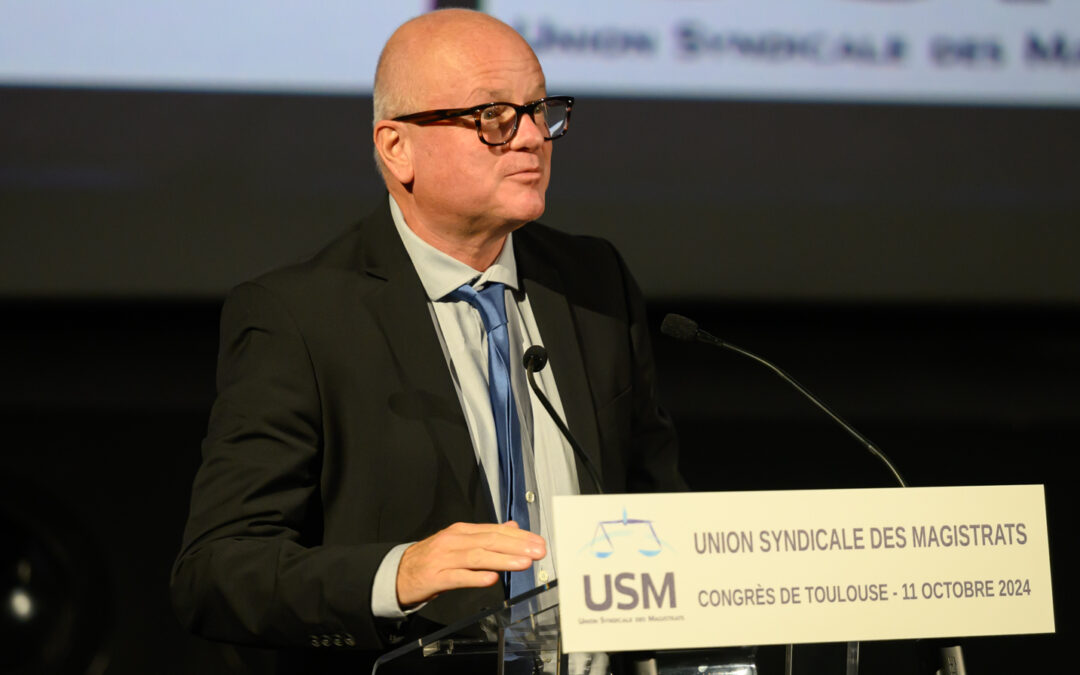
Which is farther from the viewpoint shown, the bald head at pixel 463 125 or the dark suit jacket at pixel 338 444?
the bald head at pixel 463 125

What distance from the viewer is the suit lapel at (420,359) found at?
174 cm

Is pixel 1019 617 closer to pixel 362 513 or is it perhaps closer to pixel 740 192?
pixel 362 513

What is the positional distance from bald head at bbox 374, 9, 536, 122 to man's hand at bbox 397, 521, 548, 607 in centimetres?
76

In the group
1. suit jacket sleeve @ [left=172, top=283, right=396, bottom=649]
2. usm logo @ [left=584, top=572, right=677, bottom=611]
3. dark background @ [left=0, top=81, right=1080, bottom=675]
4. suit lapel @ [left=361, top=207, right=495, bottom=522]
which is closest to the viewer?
A: usm logo @ [left=584, top=572, right=677, bottom=611]

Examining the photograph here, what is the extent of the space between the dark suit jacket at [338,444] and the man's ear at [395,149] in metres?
0.09

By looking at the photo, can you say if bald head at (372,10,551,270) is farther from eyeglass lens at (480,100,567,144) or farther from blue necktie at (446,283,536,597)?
blue necktie at (446,283,536,597)

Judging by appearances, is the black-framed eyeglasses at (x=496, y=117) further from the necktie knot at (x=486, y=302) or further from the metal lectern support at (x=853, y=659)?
the metal lectern support at (x=853, y=659)

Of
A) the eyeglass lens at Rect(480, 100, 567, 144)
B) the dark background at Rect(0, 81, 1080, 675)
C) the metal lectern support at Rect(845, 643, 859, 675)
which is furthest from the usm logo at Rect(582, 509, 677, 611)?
the dark background at Rect(0, 81, 1080, 675)

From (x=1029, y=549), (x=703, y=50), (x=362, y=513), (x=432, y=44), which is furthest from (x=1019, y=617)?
(x=703, y=50)

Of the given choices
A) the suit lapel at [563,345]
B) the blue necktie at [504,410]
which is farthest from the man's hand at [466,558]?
the suit lapel at [563,345]

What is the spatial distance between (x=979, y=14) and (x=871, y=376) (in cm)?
128

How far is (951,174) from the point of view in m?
3.60

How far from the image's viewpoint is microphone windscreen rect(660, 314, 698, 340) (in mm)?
1587

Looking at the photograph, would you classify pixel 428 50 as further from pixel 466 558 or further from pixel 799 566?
pixel 799 566
